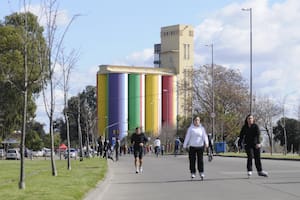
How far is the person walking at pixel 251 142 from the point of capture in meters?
19.6

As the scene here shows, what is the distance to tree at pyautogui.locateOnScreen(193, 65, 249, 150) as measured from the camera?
7888 cm

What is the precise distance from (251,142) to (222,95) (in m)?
60.0

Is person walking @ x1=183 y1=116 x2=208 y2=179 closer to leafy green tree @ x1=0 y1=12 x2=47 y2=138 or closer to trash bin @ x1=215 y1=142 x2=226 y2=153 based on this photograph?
leafy green tree @ x1=0 y1=12 x2=47 y2=138

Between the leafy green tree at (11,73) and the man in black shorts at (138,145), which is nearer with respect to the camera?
the man in black shorts at (138,145)

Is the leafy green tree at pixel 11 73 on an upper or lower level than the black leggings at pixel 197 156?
upper

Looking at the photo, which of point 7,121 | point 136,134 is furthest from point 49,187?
point 7,121

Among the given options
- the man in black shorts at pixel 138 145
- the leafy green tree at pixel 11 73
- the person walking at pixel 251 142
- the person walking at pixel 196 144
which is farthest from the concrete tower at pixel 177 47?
the person walking at pixel 196 144

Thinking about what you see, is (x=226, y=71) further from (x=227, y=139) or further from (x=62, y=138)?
(x=62, y=138)

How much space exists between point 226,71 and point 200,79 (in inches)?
129

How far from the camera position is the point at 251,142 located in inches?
776

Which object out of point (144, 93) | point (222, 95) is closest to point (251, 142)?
point (222, 95)

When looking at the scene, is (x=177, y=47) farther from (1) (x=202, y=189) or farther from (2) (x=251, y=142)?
(1) (x=202, y=189)

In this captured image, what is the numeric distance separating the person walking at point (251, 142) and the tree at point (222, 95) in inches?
2292

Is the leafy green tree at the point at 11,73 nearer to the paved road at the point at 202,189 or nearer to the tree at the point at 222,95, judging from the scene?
the paved road at the point at 202,189
